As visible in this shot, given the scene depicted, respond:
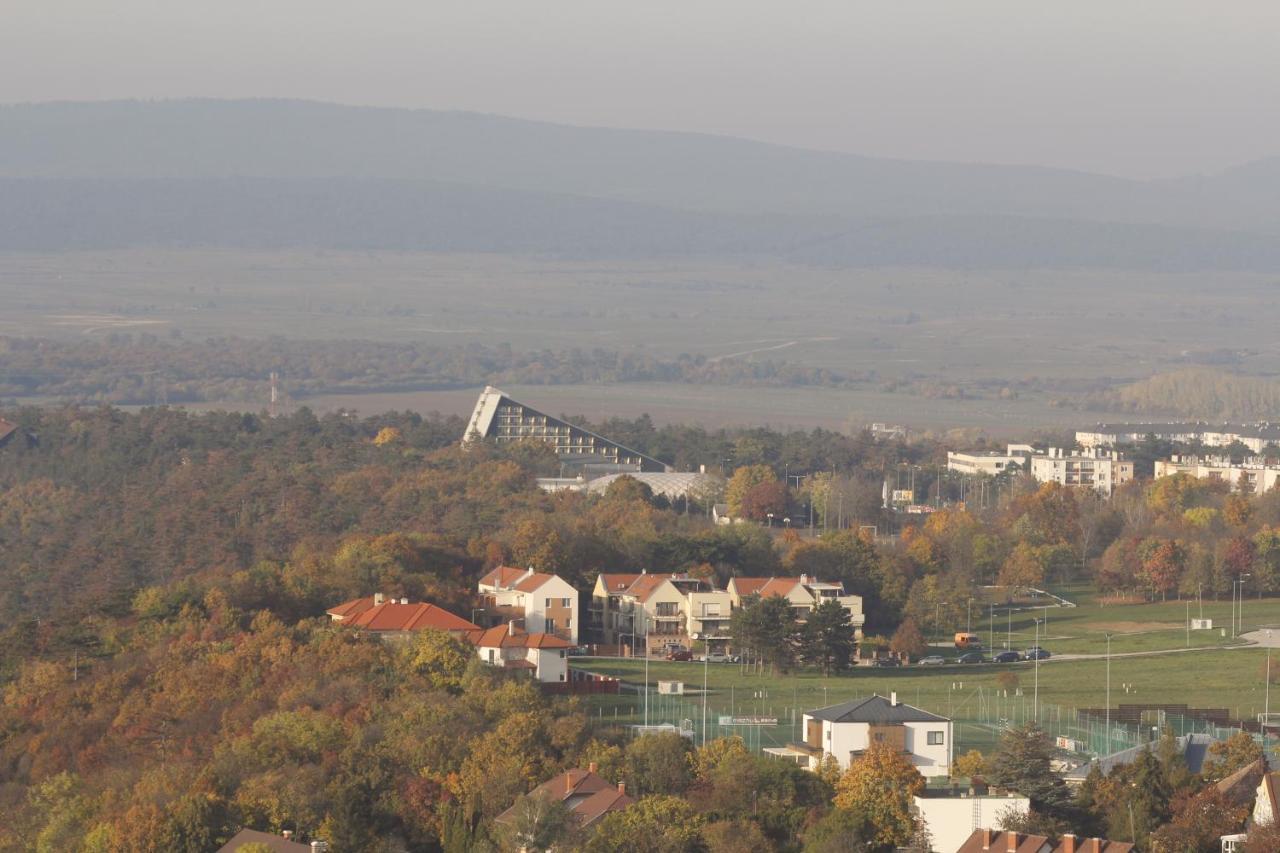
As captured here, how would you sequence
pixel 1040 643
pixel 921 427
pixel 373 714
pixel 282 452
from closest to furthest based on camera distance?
pixel 373 714, pixel 1040 643, pixel 282 452, pixel 921 427

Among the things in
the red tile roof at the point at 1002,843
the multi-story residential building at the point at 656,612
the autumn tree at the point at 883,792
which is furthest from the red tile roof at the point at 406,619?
the red tile roof at the point at 1002,843

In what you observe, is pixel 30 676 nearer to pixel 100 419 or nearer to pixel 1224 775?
pixel 1224 775

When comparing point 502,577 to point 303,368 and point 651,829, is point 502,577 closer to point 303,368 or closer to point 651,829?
point 651,829

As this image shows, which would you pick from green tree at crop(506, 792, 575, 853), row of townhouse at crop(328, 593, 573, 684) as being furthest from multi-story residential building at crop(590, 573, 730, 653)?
green tree at crop(506, 792, 575, 853)

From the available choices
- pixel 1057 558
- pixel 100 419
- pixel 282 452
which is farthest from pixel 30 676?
pixel 100 419

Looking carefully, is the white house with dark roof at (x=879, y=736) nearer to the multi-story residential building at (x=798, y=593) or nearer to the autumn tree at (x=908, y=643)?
the autumn tree at (x=908, y=643)

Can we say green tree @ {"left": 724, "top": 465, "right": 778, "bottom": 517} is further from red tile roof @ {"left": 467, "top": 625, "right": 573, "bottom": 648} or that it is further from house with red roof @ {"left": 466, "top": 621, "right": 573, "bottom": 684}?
house with red roof @ {"left": 466, "top": 621, "right": 573, "bottom": 684}
